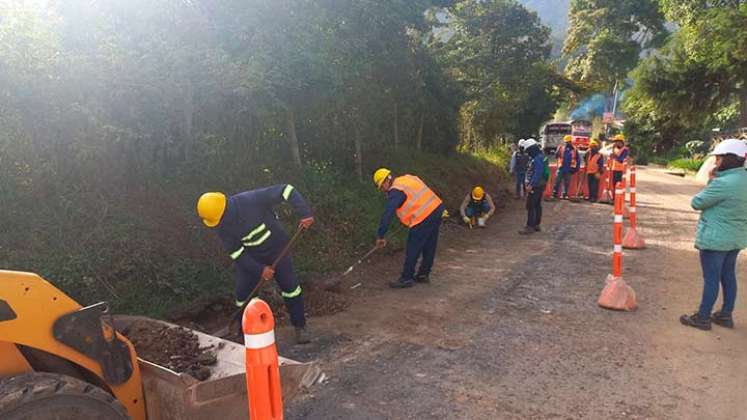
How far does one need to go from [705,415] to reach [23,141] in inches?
252

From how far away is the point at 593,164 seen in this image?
13180 millimetres

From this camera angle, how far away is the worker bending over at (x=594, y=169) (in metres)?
13.1

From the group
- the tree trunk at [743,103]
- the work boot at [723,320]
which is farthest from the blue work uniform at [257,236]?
the tree trunk at [743,103]

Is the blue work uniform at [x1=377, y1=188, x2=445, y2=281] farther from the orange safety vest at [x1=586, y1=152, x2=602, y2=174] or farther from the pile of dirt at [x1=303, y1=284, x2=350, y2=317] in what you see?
the orange safety vest at [x1=586, y1=152, x2=602, y2=174]

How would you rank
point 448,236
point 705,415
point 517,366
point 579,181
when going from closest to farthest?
point 705,415
point 517,366
point 448,236
point 579,181

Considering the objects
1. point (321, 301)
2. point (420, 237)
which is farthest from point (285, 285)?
point (420, 237)

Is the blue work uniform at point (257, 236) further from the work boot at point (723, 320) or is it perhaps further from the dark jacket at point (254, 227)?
the work boot at point (723, 320)

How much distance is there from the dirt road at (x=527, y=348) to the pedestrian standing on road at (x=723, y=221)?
48 centimetres

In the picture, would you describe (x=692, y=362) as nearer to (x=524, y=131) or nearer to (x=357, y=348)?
(x=357, y=348)

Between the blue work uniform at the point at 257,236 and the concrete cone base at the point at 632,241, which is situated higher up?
the blue work uniform at the point at 257,236

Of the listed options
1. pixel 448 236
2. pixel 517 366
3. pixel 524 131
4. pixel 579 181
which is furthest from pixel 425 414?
pixel 524 131

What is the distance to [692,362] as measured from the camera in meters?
4.36

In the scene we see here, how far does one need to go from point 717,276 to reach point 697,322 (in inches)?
19.6

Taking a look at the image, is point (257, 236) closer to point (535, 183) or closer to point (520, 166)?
point (535, 183)
